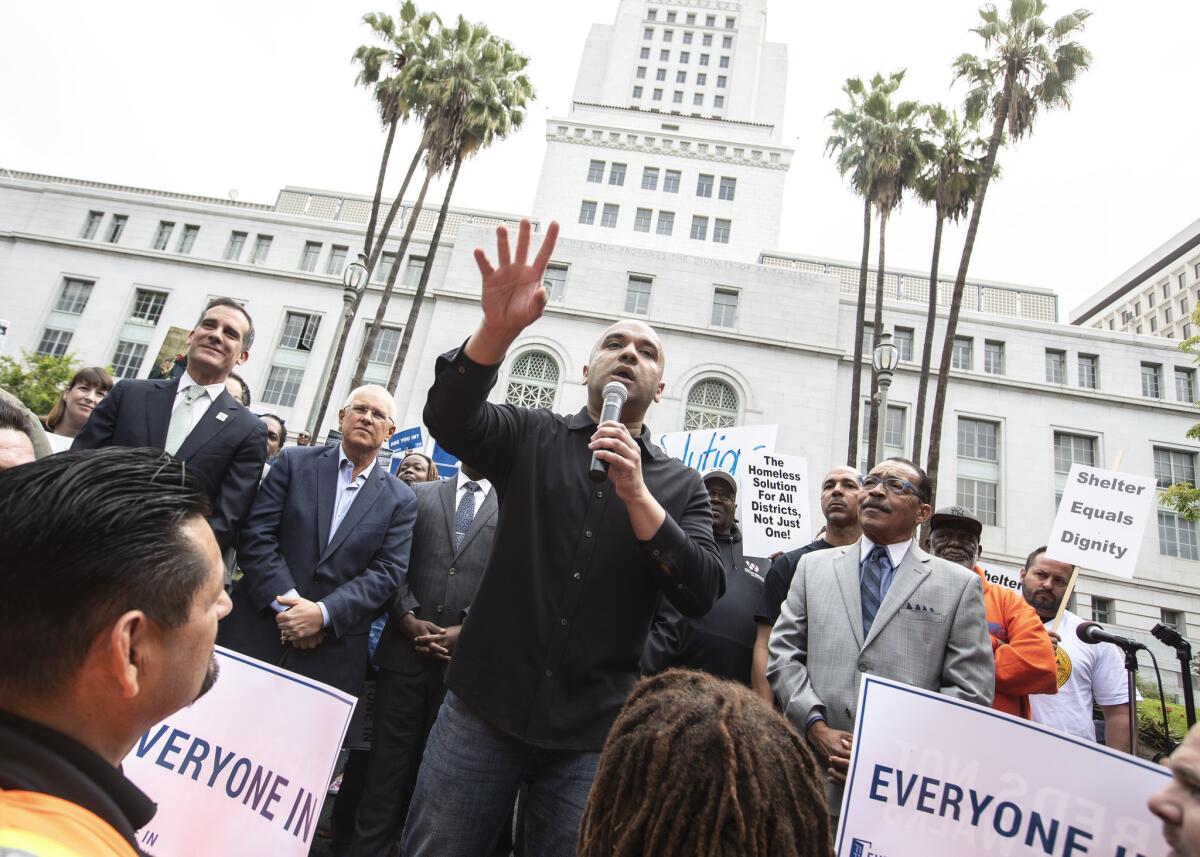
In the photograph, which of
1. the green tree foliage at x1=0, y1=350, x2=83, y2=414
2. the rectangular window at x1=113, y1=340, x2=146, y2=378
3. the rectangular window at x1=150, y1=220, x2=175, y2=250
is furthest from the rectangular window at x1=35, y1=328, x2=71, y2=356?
the rectangular window at x1=150, y1=220, x2=175, y2=250

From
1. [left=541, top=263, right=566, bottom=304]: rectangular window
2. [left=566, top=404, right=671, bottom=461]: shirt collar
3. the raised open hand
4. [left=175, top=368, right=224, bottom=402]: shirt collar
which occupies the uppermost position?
[left=541, top=263, right=566, bottom=304]: rectangular window

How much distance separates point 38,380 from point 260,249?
35.9 feet

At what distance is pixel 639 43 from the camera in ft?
204

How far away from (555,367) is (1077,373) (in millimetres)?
22332

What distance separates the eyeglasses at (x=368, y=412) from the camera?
419 centimetres

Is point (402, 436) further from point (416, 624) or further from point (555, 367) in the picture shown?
point (555, 367)

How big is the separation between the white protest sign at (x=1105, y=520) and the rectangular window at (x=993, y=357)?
2513cm

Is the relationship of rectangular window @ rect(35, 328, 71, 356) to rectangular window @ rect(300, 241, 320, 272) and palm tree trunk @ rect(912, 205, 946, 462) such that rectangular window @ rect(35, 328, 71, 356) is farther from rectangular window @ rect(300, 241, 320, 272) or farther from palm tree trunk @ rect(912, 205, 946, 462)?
palm tree trunk @ rect(912, 205, 946, 462)

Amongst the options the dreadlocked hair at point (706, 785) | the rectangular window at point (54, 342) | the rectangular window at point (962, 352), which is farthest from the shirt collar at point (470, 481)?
the rectangular window at point (54, 342)

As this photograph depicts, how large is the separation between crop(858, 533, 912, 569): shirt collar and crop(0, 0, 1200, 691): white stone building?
72.9 ft

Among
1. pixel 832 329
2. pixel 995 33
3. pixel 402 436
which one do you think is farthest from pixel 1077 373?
pixel 402 436

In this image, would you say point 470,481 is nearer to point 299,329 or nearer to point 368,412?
point 368,412

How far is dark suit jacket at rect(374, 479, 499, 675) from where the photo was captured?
4102mm

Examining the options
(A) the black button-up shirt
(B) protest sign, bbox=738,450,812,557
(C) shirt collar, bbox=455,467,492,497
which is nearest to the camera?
(A) the black button-up shirt
